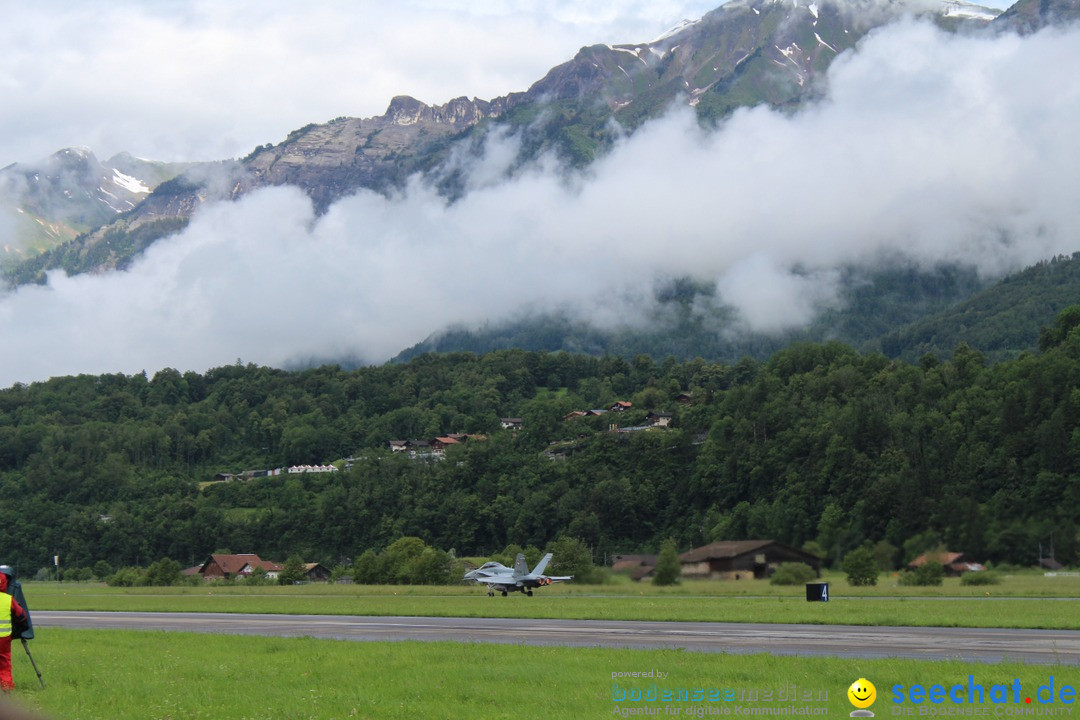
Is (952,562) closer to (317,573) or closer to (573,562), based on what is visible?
(573,562)

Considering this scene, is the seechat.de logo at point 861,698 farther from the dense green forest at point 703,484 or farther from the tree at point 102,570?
the tree at point 102,570

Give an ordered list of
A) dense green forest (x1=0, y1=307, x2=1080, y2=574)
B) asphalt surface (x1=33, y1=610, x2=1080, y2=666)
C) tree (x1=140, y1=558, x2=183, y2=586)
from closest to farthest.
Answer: asphalt surface (x1=33, y1=610, x2=1080, y2=666)
dense green forest (x1=0, y1=307, x2=1080, y2=574)
tree (x1=140, y1=558, x2=183, y2=586)

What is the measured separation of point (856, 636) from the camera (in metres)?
34.9

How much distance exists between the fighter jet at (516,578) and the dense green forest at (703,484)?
1222 centimetres

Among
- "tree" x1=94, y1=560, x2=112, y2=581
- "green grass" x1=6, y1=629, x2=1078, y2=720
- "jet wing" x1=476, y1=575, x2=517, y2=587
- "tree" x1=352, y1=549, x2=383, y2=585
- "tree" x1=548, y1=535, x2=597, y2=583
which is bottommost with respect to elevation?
"tree" x1=94, y1=560, x2=112, y2=581

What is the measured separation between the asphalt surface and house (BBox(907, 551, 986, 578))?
1544 centimetres

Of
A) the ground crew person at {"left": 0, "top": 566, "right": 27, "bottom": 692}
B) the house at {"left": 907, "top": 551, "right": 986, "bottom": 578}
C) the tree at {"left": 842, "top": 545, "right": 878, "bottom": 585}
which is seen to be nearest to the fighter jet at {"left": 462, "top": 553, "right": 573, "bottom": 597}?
the tree at {"left": 842, "top": 545, "right": 878, "bottom": 585}

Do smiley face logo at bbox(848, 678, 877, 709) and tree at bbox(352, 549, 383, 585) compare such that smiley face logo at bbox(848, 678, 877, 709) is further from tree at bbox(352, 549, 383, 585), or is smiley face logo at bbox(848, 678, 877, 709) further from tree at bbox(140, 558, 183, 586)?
tree at bbox(140, 558, 183, 586)

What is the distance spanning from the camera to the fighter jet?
73.4 metres

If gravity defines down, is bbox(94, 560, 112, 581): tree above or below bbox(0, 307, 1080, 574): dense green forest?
below

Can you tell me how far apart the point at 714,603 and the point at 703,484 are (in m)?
46.2

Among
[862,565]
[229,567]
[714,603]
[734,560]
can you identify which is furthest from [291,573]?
[862,565]

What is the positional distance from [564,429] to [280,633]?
140103 millimetres

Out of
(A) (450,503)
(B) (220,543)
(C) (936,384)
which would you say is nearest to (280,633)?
(C) (936,384)
